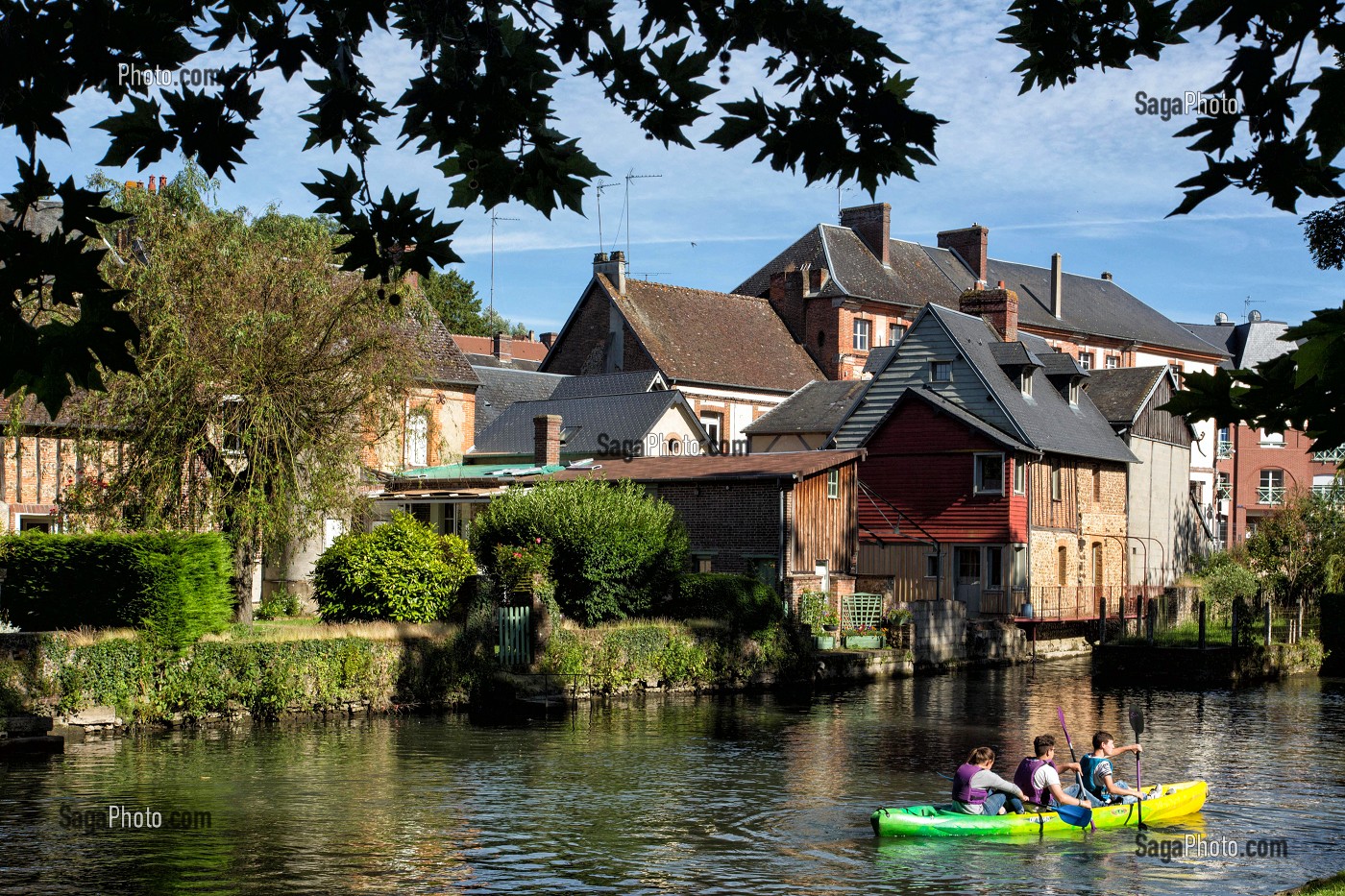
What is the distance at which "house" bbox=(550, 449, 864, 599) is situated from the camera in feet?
125

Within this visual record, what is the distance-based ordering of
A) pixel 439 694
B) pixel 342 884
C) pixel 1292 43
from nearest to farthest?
pixel 1292 43 < pixel 342 884 < pixel 439 694

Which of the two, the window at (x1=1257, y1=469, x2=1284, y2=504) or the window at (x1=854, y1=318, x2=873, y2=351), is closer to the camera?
the window at (x1=854, y1=318, x2=873, y2=351)

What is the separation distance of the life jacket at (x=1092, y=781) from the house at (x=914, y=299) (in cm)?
4325

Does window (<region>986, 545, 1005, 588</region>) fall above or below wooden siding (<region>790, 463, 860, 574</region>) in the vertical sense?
below

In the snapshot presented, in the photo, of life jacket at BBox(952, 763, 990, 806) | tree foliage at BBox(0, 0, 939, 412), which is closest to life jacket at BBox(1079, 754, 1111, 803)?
life jacket at BBox(952, 763, 990, 806)

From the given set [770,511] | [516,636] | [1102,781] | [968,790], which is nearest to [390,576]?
[516,636]

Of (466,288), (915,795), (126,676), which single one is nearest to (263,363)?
(126,676)

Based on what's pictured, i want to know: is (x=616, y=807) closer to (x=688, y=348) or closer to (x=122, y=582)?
(x=122, y=582)

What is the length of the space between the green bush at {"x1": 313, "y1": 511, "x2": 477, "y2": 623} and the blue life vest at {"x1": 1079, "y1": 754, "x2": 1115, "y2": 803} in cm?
1532

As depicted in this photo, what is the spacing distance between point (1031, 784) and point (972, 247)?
197 feet

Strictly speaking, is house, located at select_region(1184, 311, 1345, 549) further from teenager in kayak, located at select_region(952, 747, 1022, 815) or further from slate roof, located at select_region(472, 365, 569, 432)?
teenager in kayak, located at select_region(952, 747, 1022, 815)

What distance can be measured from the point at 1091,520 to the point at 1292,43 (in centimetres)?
4353

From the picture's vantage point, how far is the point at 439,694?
91.2ft

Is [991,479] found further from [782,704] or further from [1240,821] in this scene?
[1240,821]
